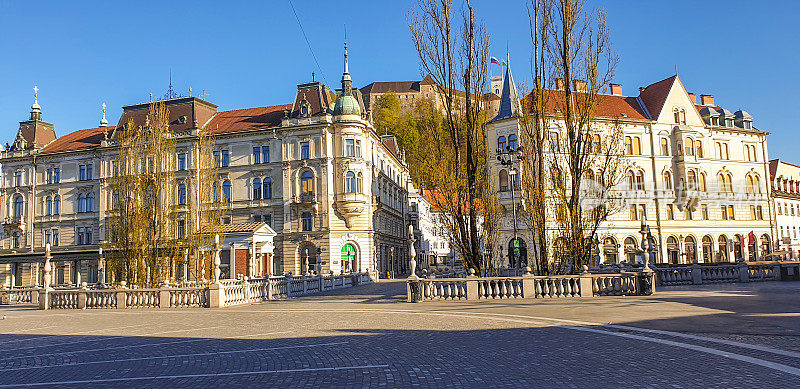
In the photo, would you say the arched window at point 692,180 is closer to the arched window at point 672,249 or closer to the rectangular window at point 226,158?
the arched window at point 672,249

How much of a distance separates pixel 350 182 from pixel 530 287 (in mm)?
33127

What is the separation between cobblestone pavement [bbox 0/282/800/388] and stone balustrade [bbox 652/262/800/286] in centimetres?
954

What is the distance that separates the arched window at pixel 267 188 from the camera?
177 ft

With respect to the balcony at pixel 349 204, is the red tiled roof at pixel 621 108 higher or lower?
higher

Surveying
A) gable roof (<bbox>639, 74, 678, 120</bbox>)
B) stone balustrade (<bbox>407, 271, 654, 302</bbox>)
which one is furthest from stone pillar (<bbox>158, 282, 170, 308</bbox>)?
gable roof (<bbox>639, 74, 678, 120</bbox>)

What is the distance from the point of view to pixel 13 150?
6378 centimetres

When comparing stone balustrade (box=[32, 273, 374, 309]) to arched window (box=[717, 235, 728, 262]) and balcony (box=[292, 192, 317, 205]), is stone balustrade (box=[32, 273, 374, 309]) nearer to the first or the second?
balcony (box=[292, 192, 317, 205])

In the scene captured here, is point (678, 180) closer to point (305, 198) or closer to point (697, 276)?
point (697, 276)

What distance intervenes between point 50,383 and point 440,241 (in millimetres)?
90058

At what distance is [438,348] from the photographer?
33.0ft

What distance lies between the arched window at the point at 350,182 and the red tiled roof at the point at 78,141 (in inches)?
1100

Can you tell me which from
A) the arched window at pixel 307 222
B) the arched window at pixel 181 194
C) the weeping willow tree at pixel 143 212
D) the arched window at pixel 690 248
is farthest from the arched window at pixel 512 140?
the weeping willow tree at pixel 143 212

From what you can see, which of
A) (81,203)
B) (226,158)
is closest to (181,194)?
(226,158)

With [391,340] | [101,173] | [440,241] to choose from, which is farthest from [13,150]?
[391,340]
